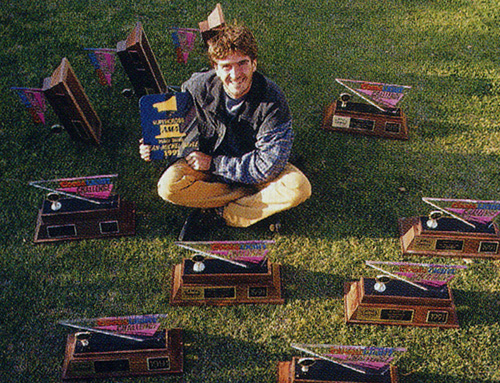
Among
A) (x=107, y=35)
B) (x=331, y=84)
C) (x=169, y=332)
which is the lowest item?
(x=169, y=332)

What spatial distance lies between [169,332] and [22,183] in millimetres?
1593

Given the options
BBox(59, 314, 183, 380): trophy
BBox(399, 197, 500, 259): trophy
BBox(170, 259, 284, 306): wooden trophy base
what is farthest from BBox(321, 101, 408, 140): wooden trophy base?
BBox(59, 314, 183, 380): trophy

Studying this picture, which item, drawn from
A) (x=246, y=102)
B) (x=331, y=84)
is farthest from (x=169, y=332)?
(x=331, y=84)

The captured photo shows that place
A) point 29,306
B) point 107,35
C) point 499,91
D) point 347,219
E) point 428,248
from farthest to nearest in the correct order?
point 107,35 < point 499,91 < point 347,219 < point 428,248 < point 29,306

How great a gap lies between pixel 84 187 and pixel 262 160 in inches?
41.1

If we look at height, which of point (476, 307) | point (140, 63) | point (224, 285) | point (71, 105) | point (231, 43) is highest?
point (231, 43)

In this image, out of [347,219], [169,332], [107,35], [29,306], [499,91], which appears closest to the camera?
[169,332]

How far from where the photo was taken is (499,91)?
419 cm

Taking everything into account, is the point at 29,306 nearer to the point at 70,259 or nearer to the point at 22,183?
the point at 70,259

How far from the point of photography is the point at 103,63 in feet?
13.1

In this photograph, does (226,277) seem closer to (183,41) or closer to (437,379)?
(437,379)

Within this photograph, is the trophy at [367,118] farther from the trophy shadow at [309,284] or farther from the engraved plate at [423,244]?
the trophy shadow at [309,284]

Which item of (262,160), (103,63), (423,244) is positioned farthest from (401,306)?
(103,63)

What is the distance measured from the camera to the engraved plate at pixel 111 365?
2.63m
